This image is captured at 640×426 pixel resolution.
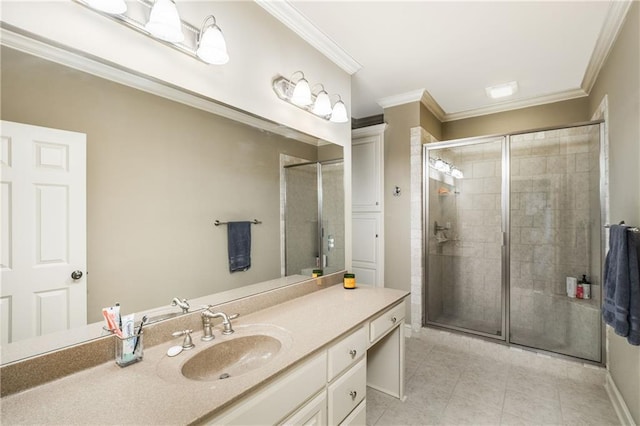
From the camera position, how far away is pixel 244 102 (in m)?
1.59

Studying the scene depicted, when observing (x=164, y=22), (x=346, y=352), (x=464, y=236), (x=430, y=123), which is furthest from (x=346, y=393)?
(x=430, y=123)

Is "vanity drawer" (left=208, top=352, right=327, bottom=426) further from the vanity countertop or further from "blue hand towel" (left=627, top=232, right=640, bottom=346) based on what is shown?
"blue hand towel" (left=627, top=232, right=640, bottom=346)

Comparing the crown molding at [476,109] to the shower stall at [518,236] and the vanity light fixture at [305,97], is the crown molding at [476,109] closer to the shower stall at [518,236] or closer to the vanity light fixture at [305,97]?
the shower stall at [518,236]

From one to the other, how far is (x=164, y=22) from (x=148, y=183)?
2.12 feet

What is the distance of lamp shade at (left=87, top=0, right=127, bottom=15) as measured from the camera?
0.99m

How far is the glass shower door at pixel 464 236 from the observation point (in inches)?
117

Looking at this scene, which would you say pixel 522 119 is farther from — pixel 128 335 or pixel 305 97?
pixel 128 335

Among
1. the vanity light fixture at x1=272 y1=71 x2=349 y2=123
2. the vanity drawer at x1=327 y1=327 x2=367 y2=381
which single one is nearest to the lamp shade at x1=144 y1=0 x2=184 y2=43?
the vanity light fixture at x1=272 y1=71 x2=349 y2=123

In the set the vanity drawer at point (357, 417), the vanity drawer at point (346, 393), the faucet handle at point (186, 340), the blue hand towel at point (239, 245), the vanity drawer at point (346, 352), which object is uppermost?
the blue hand towel at point (239, 245)

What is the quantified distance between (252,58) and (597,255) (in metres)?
3.16

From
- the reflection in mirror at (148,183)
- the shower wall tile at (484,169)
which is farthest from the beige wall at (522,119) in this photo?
the reflection in mirror at (148,183)

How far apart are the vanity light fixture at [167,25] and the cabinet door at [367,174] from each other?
222cm

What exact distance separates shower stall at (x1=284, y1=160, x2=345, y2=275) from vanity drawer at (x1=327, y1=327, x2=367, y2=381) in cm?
62

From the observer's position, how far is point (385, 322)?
5.76ft
